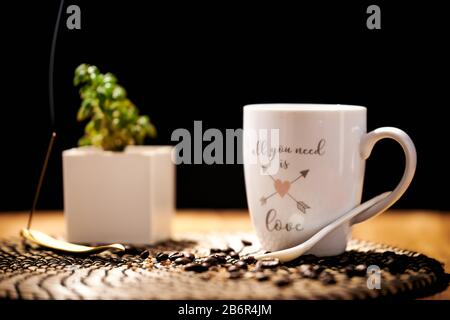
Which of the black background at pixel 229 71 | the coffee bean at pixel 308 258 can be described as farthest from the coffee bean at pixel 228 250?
the black background at pixel 229 71

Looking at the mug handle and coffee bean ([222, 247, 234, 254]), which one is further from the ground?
the mug handle

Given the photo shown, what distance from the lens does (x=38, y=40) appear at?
4.71 feet

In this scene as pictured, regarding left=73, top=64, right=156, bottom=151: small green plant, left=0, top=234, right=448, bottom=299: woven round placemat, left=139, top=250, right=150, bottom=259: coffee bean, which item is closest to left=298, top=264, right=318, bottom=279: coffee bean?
left=0, top=234, right=448, bottom=299: woven round placemat

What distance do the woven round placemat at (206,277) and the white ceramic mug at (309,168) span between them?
0.05 meters

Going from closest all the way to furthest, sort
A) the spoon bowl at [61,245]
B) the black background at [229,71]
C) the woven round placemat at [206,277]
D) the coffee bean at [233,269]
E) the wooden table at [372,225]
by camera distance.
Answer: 1. the woven round placemat at [206,277]
2. the coffee bean at [233,269]
3. the spoon bowl at [61,245]
4. the wooden table at [372,225]
5. the black background at [229,71]

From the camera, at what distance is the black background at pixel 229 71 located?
1427 millimetres

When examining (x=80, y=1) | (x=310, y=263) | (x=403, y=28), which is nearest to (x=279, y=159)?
(x=310, y=263)

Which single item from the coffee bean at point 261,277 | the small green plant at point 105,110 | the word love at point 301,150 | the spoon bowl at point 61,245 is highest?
the small green plant at point 105,110

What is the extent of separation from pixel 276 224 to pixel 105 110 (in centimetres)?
34

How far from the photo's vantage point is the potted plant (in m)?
1.12

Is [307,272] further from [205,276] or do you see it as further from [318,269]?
[205,276]

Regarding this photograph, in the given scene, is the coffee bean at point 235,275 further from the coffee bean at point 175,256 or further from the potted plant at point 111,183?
the potted plant at point 111,183

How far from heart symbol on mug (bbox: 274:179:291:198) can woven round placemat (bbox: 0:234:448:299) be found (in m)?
0.10

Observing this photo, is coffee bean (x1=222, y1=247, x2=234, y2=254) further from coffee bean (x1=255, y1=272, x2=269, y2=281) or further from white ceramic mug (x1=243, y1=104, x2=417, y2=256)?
coffee bean (x1=255, y1=272, x2=269, y2=281)
